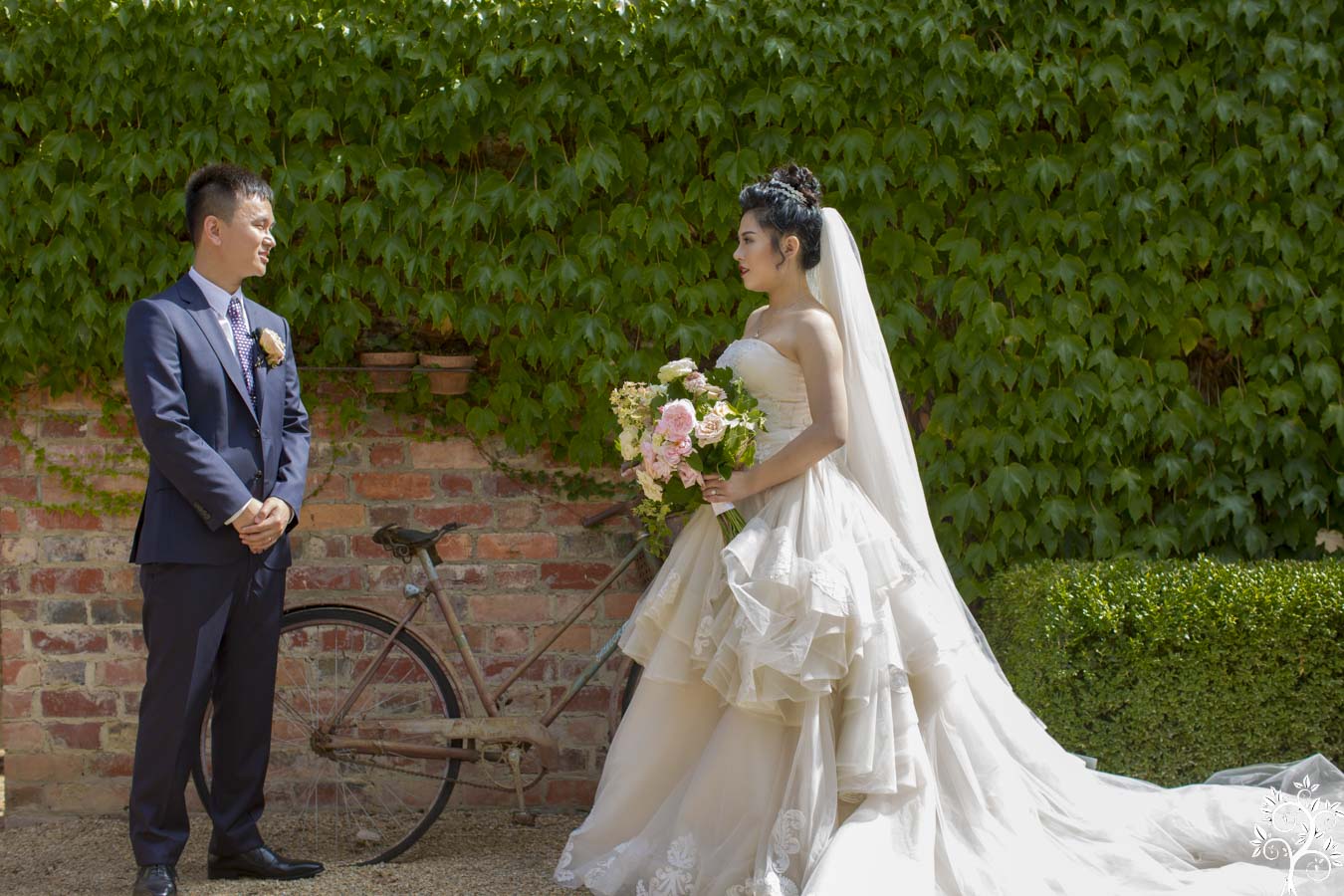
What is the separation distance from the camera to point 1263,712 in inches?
157

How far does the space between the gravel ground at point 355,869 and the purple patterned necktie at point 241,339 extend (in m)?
1.58

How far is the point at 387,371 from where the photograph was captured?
15.0 feet

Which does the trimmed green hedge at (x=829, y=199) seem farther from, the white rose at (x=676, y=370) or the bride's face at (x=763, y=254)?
the white rose at (x=676, y=370)

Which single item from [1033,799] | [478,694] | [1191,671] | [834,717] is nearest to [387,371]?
[478,694]

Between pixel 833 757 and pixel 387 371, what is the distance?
91.0 inches

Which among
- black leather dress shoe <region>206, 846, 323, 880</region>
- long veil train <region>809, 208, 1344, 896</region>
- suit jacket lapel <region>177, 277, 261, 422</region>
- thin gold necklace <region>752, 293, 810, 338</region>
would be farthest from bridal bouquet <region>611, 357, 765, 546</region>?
black leather dress shoe <region>206, 846, 323, 880</region>

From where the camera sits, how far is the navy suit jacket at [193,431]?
3.47 m

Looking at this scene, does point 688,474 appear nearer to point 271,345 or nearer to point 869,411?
point 869,411

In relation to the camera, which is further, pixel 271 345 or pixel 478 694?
pixel 478 694

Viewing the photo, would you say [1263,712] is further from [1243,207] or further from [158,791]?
[158,791]

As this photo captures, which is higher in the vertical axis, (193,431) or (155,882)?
(193,431)

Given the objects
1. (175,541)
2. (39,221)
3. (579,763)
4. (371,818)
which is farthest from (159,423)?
(579,763)

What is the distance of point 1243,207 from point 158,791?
4305mm

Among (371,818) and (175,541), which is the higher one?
(175,541)
